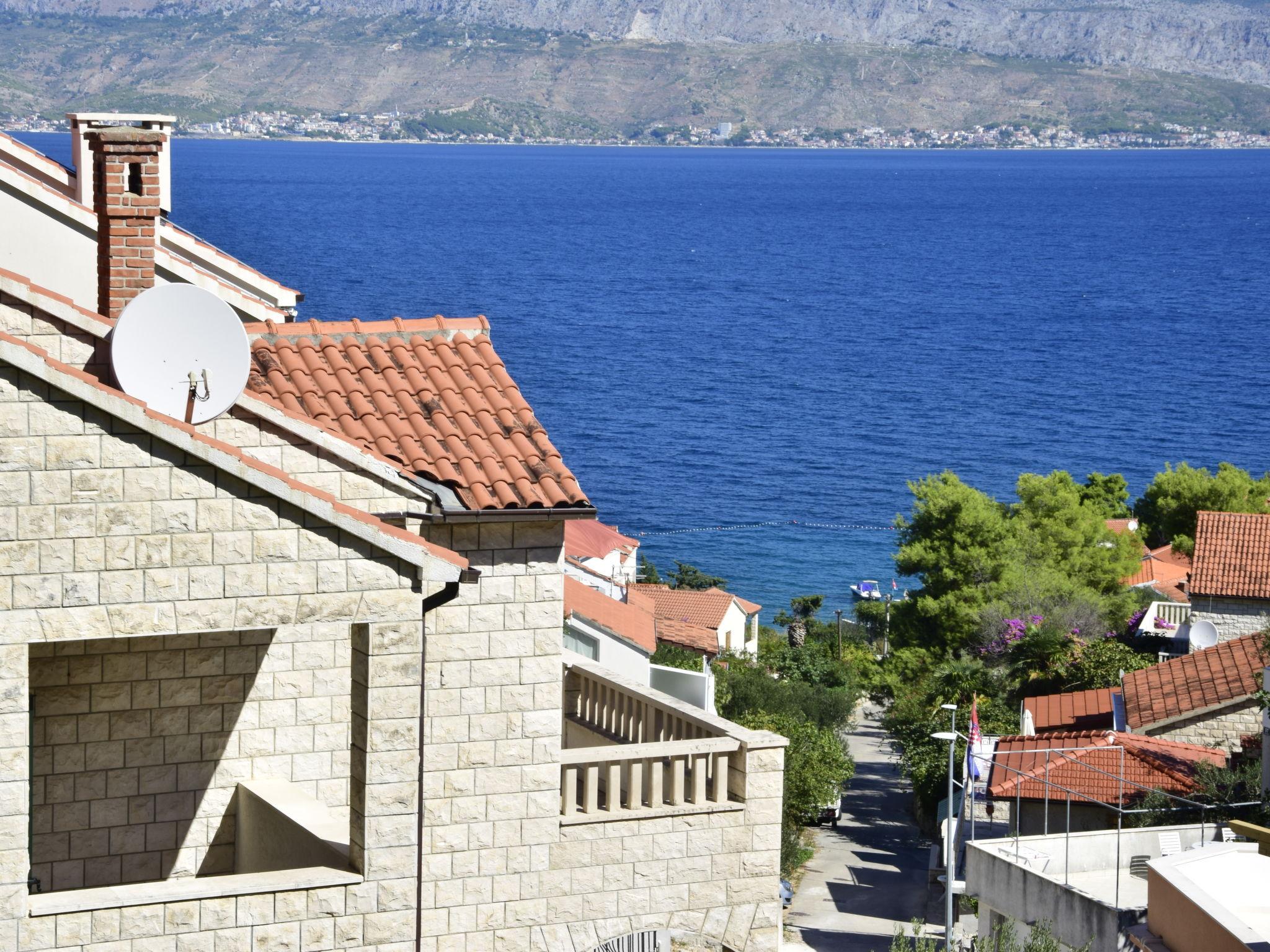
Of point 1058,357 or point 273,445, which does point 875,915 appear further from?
point 1058,357

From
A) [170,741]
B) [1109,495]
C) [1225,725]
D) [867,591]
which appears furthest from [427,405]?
[867,591]

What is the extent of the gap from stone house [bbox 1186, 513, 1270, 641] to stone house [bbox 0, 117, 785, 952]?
2924cm

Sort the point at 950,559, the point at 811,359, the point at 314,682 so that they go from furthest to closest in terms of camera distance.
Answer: the point at 811,359 < the point at 950,559 < the point at 314,682

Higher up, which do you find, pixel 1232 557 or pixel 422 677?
pixel 422 677

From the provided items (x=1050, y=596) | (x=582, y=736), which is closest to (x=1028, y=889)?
(x=582, y=736)

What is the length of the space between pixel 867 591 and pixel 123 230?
2326 inches

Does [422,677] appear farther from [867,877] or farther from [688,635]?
[688,635]

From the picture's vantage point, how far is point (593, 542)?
5944 centimetres

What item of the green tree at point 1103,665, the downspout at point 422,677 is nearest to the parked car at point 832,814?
the green tree at point 1103,665

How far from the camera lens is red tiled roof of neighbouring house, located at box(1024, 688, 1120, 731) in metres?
34.2

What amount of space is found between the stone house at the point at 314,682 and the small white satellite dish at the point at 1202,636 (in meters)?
27.5

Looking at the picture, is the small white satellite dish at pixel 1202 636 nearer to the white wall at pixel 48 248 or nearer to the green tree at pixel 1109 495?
the green tree at pixel 1109 495

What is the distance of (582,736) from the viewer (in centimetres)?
1393

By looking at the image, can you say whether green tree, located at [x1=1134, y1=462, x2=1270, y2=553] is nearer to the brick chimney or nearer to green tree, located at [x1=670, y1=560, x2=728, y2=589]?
green tree, located at [x1=670, y1=560, x2=728, y2=589]
